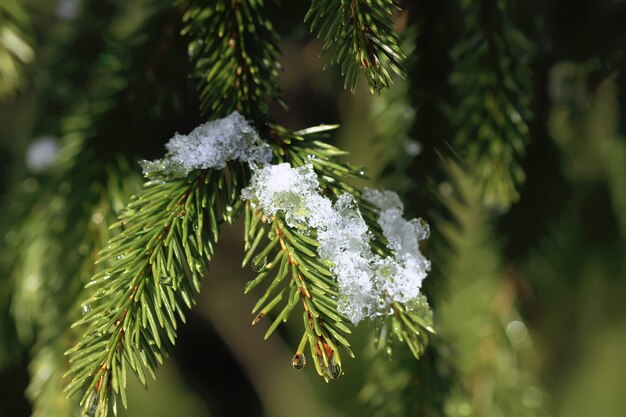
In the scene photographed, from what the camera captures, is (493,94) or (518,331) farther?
(518,331)

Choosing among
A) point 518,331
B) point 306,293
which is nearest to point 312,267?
point 306,293

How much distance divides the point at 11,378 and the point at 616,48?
1367 mm

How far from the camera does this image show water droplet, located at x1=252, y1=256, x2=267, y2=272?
52 cm

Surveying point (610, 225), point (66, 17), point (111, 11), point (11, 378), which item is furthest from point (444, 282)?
point (11, 378)

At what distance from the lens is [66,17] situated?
109 cm

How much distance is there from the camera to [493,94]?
0.74 metres

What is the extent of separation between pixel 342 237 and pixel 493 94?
1.11 ft

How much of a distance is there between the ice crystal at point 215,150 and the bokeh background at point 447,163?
20 cm

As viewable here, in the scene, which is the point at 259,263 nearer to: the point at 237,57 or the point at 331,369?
the point at 331,369

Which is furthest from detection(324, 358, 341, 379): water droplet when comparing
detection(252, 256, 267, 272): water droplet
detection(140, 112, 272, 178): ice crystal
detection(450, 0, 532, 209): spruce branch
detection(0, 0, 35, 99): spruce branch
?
detection(0, 0, 35, 99): spruce branch

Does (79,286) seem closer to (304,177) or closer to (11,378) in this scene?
(304,177)

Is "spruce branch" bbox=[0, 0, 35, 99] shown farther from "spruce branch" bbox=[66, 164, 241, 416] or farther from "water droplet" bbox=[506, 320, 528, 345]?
"water droplet" bbox=[506, 320, 528, 345]

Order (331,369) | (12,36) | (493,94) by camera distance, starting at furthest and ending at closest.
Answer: (12,36), (493,94), (331,369)

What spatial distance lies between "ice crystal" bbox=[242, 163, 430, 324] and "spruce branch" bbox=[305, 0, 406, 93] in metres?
0.11
